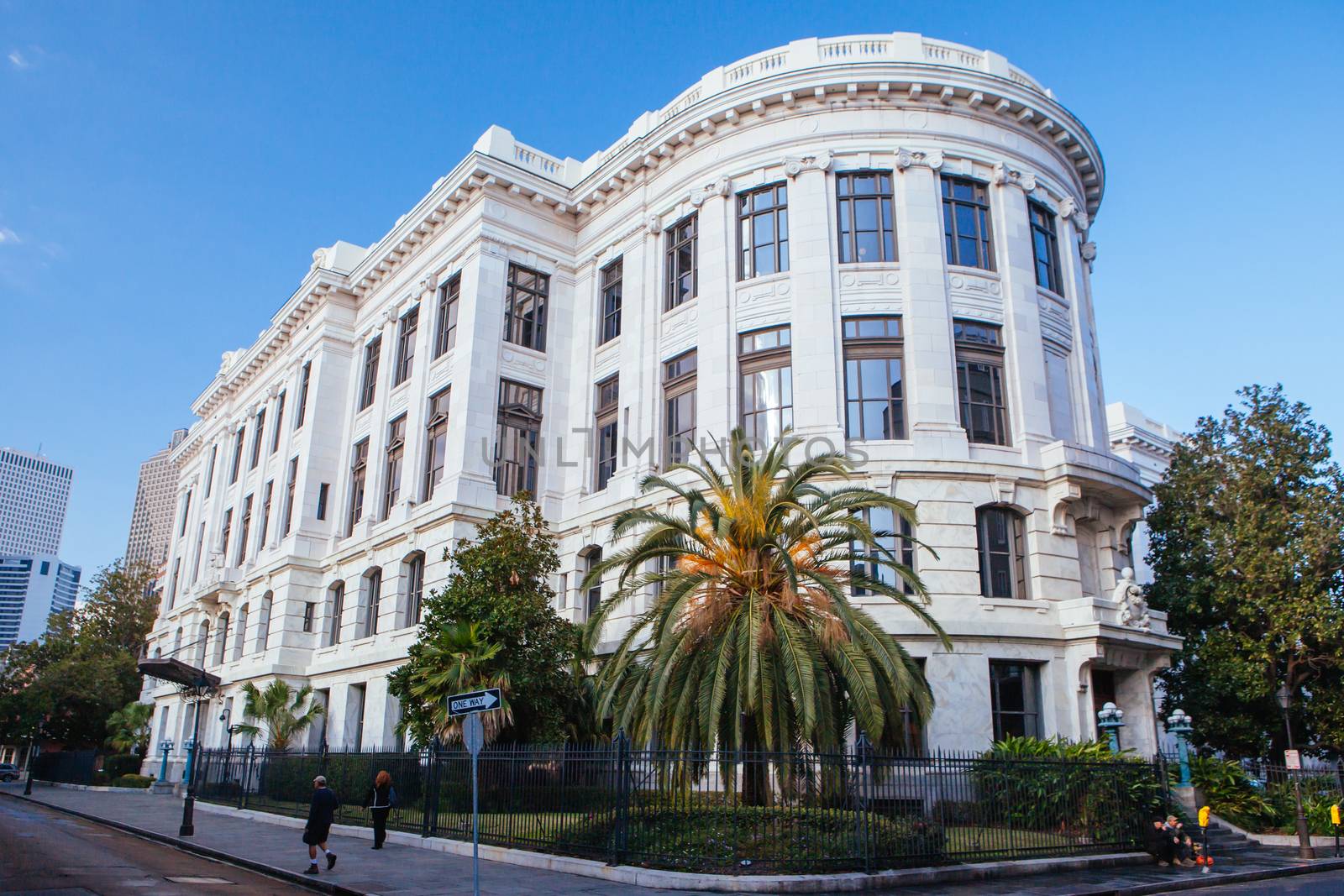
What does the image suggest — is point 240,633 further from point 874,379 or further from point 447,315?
point 874,379

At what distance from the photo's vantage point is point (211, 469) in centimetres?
5881

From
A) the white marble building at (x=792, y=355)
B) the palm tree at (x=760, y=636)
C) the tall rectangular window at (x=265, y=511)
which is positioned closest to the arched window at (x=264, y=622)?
the white marble building at (x=792, y=355)

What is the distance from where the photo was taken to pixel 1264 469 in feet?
104

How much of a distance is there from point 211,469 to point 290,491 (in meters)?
16.8

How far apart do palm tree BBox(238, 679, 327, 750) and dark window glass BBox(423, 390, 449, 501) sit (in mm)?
9955

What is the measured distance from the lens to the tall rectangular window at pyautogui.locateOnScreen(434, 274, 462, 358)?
122 ft

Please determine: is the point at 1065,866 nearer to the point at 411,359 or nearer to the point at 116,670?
the point at 411,359

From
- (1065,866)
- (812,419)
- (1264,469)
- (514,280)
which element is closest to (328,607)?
(514,280)

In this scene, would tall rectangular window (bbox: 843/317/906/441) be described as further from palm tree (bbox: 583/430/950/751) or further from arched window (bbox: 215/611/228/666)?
arched window (bbox: 215/611/228/666)

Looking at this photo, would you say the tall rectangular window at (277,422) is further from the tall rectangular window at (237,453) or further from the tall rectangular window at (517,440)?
the tall rectangular window at (517,440)

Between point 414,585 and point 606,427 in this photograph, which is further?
point 414,585

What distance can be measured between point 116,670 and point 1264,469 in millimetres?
66189

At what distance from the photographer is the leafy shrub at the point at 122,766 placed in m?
53.4

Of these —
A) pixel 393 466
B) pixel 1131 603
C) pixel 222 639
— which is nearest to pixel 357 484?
pixel 393 466
